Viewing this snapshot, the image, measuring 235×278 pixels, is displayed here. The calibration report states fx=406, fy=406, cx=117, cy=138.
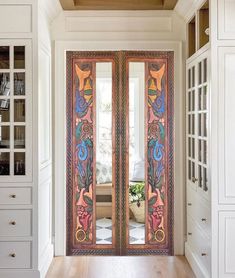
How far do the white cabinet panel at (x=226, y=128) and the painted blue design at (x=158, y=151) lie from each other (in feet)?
4.04

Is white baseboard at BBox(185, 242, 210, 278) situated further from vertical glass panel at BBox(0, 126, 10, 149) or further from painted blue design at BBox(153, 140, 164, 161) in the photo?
vertical glass panel at BBox(0, 126, 10, 149)

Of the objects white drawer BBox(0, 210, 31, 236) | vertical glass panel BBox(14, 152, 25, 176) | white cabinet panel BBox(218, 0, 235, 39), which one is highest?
white cabinet panel BBox(218, 0, 235, 39)

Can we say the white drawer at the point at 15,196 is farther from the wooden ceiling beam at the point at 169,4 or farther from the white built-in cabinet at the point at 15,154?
the wooden ceiling beam at the point at 169,4

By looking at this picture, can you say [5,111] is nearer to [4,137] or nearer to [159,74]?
[4,137]

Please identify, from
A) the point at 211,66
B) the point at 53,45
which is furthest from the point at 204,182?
the point at 53,45

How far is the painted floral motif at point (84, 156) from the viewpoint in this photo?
4.43 m

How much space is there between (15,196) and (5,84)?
98 centimetres

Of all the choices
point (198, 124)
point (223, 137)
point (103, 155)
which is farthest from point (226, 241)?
point (103, 155)

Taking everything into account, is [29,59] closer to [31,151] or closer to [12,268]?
[31,151]

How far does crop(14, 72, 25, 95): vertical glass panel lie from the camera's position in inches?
140

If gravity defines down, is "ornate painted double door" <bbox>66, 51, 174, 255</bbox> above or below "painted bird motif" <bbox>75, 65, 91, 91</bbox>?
below

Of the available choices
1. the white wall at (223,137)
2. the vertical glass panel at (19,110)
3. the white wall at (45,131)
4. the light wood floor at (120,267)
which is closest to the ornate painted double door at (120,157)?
the light wood floor at (120,267)

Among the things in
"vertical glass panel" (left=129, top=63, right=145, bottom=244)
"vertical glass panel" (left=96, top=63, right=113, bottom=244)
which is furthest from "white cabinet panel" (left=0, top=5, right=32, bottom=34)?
"vertical glass panel" (left=129, top=63, right=145, bottom=244)

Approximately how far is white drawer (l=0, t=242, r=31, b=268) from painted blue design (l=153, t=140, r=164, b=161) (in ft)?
5.44
